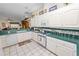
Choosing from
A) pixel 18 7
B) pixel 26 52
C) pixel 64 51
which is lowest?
pixel 26 52

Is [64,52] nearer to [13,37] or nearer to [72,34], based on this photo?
[72,34]

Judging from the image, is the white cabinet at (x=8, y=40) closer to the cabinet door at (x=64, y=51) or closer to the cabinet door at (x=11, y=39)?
the cabinet door at (x=11, y=39)

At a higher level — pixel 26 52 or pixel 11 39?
pixel 11 39

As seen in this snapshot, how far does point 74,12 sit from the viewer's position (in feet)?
7.08

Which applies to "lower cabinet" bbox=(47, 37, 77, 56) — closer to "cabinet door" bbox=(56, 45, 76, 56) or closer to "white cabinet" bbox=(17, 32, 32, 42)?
"cabinet door" bbox=(56, 45, 76, 56)

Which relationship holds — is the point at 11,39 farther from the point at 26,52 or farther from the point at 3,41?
the point at 26,52

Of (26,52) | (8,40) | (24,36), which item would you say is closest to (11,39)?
(8,40)

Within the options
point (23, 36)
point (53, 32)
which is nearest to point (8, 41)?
point (23, 36)

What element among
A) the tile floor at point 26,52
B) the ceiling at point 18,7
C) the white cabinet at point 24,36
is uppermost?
the ceiling at point 18,7

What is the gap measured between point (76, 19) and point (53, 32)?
63.5 inches

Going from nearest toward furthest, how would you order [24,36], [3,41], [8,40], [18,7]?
[3,41] → [8,40] → [18,7] → [24,36]

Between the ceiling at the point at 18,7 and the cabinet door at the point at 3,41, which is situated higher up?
the ceiling at the point at 18,7

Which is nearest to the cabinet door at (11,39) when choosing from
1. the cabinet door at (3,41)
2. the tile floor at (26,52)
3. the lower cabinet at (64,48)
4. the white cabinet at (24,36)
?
the cabinet door at (3,41)

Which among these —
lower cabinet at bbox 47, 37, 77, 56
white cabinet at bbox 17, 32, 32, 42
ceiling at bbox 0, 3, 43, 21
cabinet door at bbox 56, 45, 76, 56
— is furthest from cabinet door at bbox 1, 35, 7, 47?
cabinet door at bbox 56, 45, 76, 56
